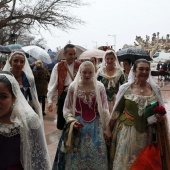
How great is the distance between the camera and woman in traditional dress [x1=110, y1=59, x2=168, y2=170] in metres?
3.74

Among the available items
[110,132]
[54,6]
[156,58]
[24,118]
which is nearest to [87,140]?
[110,132]

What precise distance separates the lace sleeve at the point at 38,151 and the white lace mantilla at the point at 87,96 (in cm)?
175

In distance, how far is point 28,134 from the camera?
7.16 feet

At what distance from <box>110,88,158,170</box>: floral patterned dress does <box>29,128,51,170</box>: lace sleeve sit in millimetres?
1642

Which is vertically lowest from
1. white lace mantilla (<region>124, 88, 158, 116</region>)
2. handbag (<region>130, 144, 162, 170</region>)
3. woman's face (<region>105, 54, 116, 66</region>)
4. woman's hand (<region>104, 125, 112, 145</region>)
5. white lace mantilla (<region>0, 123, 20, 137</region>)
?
handbag (<region>130, 144, 162, 170</region>)

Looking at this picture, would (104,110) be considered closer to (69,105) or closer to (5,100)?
(69,105)

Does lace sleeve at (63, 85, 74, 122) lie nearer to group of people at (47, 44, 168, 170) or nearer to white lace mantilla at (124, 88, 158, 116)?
group of people at (47, 44, 168, 170)

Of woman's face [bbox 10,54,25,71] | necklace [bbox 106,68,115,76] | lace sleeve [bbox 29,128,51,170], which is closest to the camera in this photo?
lace sleeve [bbox 29,128,51,170]

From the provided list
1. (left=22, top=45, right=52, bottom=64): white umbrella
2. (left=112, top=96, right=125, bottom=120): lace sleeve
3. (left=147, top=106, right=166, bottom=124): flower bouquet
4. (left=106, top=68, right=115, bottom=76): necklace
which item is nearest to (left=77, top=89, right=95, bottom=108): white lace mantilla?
(left=112, top=96, right=125, bottom=120): lace sleeve

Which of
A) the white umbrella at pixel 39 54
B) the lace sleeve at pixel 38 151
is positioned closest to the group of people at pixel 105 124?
the lace sleeve at pixel 38 151

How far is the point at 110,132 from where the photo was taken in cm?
400

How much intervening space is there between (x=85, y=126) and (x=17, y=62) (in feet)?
3.83

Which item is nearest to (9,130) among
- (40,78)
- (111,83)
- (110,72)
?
(111,83)

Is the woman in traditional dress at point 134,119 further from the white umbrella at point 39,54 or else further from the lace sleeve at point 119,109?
the white umbrella at point 39,54
